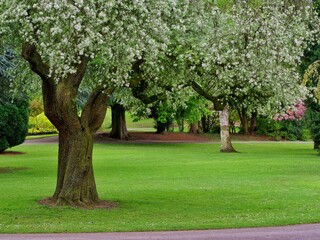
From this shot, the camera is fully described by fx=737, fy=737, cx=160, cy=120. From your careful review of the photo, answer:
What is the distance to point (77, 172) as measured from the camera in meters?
21.8

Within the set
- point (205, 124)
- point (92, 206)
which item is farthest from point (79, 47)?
point (205, 124)

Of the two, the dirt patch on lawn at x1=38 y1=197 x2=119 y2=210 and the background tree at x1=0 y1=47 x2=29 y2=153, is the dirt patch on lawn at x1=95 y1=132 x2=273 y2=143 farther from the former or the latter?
the dirt patch on lawn at x1=38 y1=197 x2=119 y2=210

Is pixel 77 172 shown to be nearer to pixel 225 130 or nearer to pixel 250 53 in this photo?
pixel 250 53

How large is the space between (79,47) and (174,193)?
34.9ft

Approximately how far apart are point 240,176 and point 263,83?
1426 centimetres

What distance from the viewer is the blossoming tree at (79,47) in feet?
54.7

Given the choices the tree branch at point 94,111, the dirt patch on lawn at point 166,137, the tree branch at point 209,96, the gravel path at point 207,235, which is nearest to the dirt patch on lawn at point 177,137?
the dirt patch on lawn at point 166,137

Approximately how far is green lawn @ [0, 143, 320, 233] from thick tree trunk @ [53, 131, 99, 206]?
2.26 feet

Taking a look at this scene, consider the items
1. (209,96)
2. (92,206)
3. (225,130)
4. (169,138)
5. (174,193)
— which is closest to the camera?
(209,96)

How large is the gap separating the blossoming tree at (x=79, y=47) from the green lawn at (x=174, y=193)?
5.38 feet

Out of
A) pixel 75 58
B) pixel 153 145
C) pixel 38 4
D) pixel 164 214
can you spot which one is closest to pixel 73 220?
pixel 164 214

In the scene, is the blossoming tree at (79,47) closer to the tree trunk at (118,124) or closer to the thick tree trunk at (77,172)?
the thick tree trunk at (77,172)

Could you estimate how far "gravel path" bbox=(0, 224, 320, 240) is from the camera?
1594 cm

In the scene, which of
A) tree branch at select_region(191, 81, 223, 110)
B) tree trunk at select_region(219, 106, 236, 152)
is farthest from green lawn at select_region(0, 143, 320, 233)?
tree trunk at select_region(219, 106, 236, 152)
